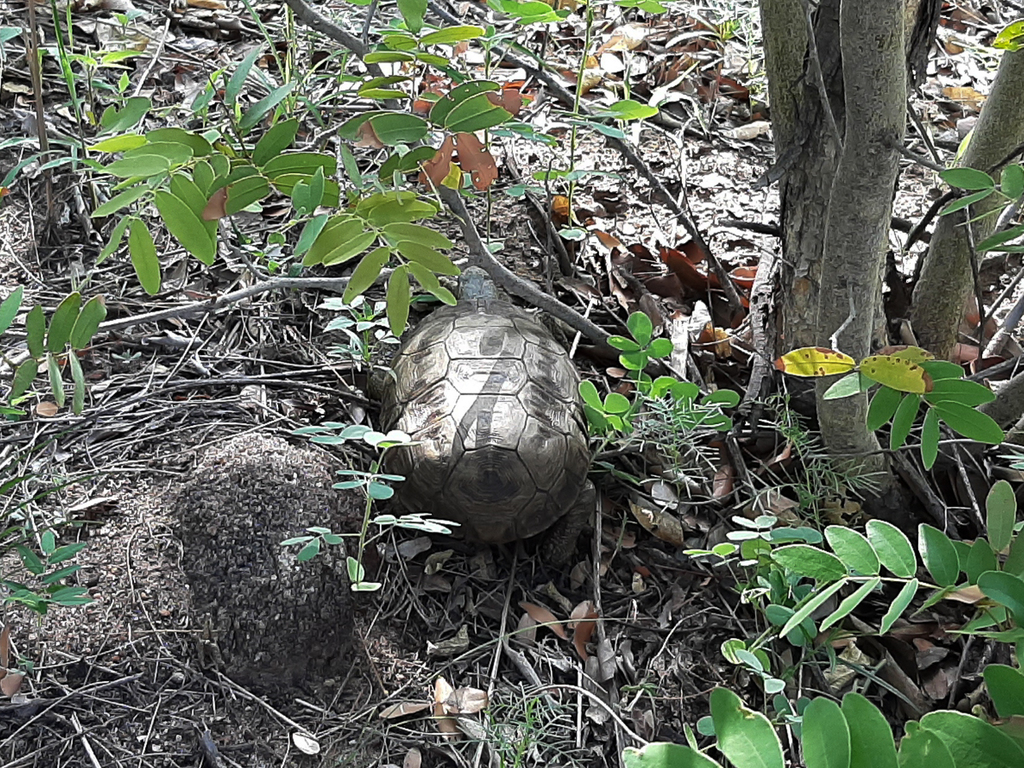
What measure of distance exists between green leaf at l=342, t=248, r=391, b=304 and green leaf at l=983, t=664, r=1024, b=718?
3.40 feet

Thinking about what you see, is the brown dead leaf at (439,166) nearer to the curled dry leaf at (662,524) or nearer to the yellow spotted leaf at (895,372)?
the yellow spotted leaf at (895,372)

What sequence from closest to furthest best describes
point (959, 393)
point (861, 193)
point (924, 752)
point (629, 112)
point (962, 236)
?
point (924, 752) < point (959, 393) < point (861, 193) < point (629, 112) < point (962, 236)

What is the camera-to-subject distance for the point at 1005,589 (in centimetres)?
116

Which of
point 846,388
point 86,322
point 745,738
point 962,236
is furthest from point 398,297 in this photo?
point 962,236

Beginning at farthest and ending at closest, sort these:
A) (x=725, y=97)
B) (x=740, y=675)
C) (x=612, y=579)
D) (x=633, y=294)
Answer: (x=725, y=97)
(x=633, y=294)
(x=612, y=579)
(x=740, y=675)

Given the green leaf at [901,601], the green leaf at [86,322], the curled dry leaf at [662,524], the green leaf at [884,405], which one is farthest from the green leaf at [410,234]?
the curled dry leaf at [662,524]

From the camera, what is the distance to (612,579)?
2574 mm

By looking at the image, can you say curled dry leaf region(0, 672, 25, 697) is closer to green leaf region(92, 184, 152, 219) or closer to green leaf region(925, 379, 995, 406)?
green leaf region(92, 184, 152, 219)

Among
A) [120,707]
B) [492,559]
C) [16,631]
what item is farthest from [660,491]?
[16,631]

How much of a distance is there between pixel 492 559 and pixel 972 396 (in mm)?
1482

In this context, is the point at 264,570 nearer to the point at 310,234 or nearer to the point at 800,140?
the point at 310,234

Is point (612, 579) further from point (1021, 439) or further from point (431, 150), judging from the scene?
point (431, 150)

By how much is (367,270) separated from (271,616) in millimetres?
1087

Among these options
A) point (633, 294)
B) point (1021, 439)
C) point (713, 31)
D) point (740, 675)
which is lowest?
point (740, 675)
